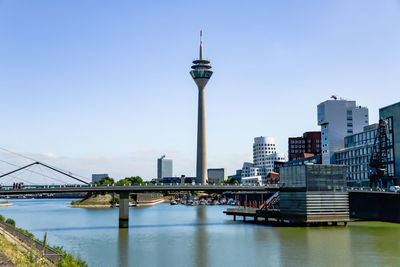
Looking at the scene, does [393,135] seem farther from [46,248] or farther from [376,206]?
[46,248]

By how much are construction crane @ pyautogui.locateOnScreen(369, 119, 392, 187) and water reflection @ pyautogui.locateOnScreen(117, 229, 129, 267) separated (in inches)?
3002

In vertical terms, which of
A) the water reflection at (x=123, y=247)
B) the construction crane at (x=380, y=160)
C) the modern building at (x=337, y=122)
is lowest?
the water reflection at (x=123, y=247)

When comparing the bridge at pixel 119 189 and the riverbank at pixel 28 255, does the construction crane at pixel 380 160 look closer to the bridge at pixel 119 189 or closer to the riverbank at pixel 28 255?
the bridge at pixel 119 189

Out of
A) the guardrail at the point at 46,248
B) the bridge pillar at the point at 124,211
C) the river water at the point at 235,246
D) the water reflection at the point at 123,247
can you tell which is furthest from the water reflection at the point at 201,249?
the bridge pillar at the point at 124,211

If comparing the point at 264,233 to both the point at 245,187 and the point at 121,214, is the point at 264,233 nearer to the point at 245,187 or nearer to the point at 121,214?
the point at 245,187

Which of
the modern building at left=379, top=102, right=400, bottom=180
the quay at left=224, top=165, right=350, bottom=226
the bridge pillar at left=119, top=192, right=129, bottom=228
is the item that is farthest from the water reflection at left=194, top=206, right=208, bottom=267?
the modern building at left=379, top=102, right=400, bottom=180

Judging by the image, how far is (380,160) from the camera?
126000 mm

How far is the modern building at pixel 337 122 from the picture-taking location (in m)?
165

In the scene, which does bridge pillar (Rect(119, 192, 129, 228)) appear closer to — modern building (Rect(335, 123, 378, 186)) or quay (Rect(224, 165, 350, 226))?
quay (Rect(224, 165, 350, 226))

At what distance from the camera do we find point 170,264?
53.1 m

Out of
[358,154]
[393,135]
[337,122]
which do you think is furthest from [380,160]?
[337,122]

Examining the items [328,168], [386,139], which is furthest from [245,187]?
[386,139]

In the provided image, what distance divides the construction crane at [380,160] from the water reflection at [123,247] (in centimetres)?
7624

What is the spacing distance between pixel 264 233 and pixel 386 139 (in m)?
58.7
